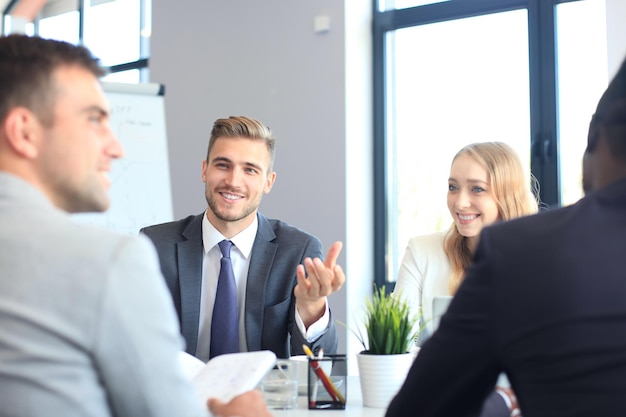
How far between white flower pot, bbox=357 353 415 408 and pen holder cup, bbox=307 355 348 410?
2.5 inches

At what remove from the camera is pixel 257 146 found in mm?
3316

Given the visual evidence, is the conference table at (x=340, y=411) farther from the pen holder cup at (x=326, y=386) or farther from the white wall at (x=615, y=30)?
the white wall at (x=615, y=30)

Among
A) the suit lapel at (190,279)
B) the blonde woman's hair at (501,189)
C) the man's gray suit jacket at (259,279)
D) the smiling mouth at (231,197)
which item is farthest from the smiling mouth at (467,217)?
the suit lapel at (190,279)

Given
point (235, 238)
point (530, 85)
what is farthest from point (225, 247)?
point (530, 85)

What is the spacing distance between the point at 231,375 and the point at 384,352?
543mm

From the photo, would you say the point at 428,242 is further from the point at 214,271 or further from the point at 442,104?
the point at 442,104

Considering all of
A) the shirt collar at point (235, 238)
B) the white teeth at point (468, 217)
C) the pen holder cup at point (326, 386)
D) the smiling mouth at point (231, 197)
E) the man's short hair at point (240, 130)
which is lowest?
the pen holder cup at point (326, 386)

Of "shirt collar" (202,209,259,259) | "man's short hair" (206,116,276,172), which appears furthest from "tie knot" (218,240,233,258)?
"man's short hair" (206,116,276,172)

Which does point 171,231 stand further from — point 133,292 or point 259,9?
point 259,9

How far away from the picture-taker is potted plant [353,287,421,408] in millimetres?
2129

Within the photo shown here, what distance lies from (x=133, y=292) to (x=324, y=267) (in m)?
1.36

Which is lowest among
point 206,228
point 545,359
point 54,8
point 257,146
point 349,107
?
point 545,359

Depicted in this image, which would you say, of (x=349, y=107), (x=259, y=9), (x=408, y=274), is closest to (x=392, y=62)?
(x=349, y=107)

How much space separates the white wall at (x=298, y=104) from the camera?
16.6 feet
